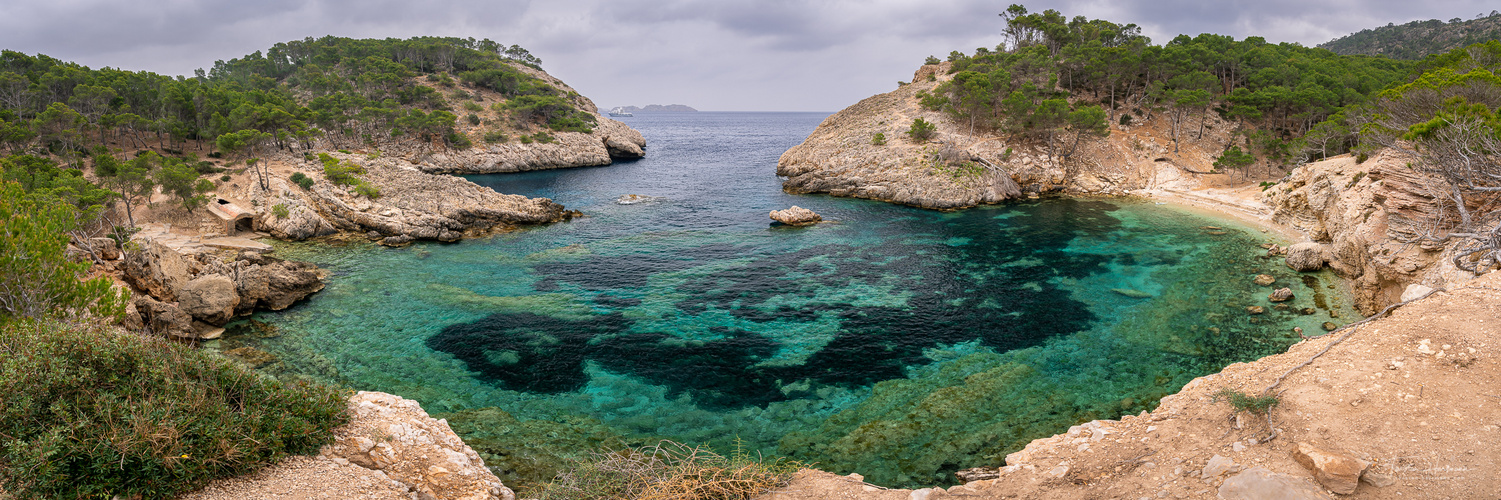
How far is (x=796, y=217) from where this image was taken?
45188mm

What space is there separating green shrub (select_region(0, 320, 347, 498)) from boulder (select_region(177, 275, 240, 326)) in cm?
1661

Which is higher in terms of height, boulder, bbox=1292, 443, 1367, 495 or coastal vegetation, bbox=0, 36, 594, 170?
coastal vegetation, bbox=0, 36, 594, 170

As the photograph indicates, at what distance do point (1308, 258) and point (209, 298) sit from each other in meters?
48.6

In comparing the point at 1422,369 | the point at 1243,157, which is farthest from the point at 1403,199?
the point at 1243,157

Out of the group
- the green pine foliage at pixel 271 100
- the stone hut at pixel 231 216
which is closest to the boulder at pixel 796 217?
the stone hut at pixel 231 216

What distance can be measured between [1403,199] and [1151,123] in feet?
139

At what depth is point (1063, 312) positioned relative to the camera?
85.7 feet

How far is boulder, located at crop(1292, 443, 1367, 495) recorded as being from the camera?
9953 millimetres

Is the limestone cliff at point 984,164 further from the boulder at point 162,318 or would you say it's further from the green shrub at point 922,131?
the boulder at point 162,318

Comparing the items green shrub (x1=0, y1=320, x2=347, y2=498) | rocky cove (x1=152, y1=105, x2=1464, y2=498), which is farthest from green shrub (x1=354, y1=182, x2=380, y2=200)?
green shrub (x1=0, y1=320, x2=347, y2=498)

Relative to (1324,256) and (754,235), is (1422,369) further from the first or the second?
(754,235)

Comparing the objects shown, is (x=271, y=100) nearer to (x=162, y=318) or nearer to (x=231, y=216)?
(x=231, y=216)

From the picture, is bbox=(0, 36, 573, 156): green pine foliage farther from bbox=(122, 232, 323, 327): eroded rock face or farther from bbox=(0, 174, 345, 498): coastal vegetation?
bbox=(0, 174, 345, 498): coastal vegetation

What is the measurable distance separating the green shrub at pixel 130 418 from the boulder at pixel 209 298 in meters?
16.6
